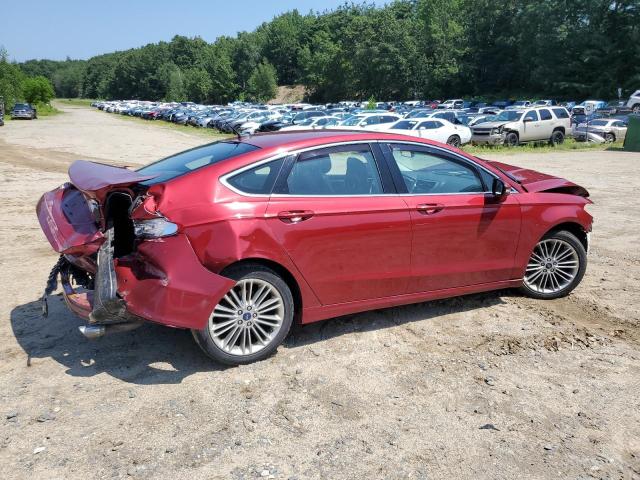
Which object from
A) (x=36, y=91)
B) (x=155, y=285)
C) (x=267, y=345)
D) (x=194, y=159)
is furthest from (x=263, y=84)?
(x=155, y=285)

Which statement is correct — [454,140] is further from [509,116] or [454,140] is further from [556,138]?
[556,138]

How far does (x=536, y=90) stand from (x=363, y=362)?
254 feet

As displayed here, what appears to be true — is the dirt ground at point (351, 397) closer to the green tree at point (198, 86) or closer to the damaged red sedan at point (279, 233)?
the damaged red sedan at point (279, 233)

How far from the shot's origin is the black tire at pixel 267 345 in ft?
12.9

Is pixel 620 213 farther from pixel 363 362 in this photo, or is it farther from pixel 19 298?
pixel 19 298

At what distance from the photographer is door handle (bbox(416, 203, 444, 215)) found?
4.60 meters

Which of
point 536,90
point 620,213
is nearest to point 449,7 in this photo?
Result: point 536,90

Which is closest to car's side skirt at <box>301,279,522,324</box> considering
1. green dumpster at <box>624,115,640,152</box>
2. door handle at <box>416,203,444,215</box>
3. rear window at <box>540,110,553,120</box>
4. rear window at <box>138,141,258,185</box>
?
door handle at <box>416,203,444,215</box>

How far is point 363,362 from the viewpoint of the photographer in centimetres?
422

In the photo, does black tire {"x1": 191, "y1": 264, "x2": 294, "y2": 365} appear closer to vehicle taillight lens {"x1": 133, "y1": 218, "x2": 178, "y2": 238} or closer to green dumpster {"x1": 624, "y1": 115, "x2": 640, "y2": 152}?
vehicle taillight lens {"x1": 133, "y1": 218, "x2": 178, "y2": 238}

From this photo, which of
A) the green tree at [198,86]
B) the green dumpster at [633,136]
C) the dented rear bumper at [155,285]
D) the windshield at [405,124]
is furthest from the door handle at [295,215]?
the green tree at [198,86]

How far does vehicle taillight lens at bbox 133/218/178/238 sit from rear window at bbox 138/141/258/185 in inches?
15.3

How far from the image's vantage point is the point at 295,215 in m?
4.11

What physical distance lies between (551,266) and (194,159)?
3522 mm
